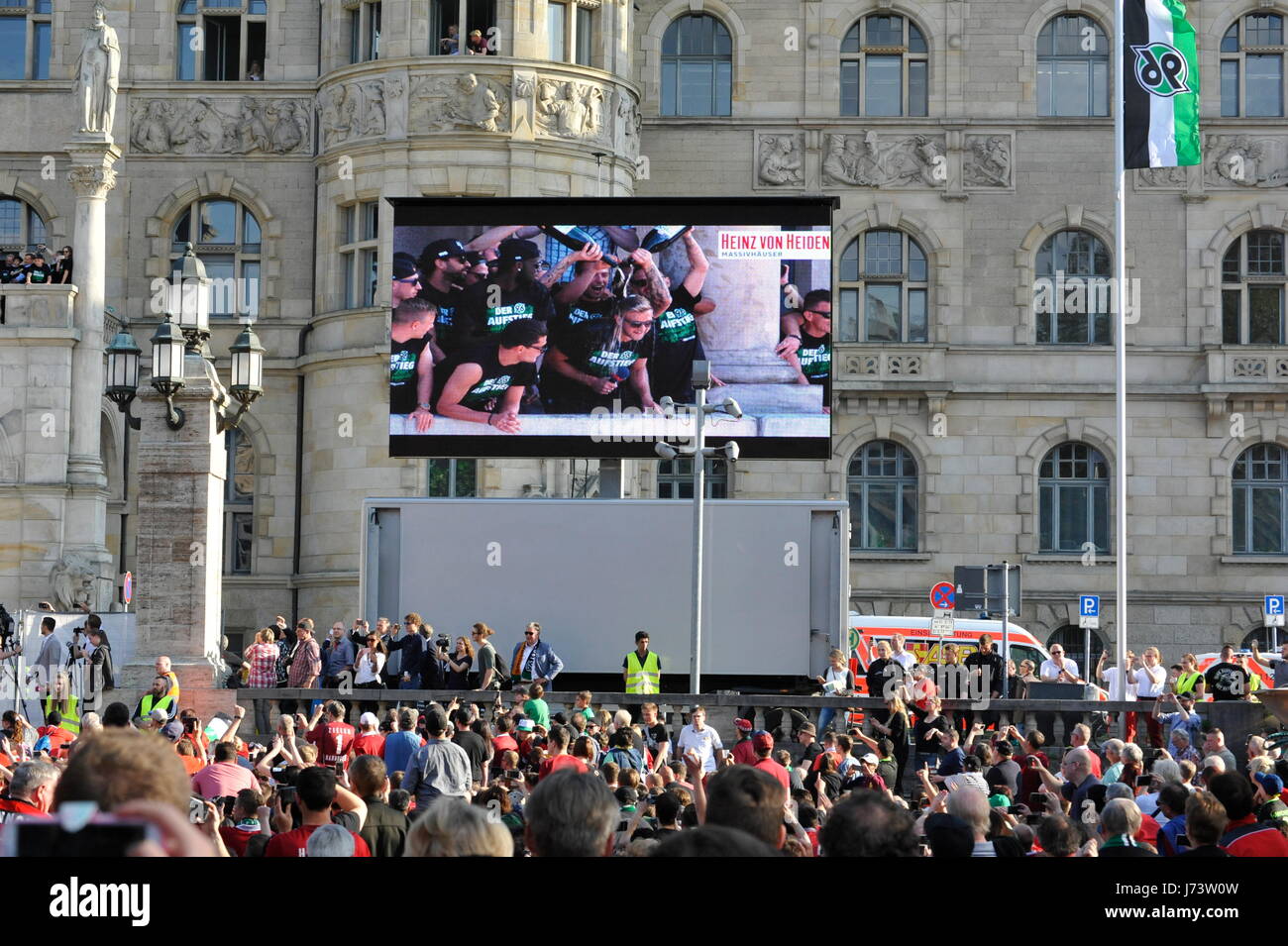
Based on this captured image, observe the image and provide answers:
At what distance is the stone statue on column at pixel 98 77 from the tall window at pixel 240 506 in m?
6.72

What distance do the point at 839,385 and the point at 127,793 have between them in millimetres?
36277

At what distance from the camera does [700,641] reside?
26281 mm

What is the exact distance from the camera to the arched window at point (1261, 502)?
3909cm

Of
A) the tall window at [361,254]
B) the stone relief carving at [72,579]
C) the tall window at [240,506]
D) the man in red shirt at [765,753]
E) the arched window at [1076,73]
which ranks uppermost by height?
the arched window at [1076,73]

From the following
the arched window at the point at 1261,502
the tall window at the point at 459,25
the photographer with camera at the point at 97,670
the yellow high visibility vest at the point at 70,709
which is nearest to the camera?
the yellow high visibility vest at the point at 70,709

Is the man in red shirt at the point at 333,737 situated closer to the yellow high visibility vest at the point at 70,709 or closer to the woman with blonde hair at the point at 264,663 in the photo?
the yellow high visibility vest at the point at 70,709

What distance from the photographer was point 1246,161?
130 feet

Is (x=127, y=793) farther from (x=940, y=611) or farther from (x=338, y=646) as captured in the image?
(x=940, y=611)

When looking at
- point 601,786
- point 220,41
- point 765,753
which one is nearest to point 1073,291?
point 220,41

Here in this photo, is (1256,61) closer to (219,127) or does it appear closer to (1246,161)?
(1246,161)

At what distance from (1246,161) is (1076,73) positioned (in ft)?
12.2

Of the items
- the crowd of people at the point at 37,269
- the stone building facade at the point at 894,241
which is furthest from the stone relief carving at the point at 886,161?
the crowd of people at the point at 37,269

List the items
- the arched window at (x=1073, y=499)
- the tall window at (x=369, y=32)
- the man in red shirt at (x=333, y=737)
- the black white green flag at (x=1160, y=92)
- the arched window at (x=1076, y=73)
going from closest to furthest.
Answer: the man in red shirt at (x=333, y=737) → the black white green flag at (x=1160, y=92) → the tall window at (x=369, y=32) → the arched window at (x=1073, y=499) → the arched window at (x=1076, y=73)

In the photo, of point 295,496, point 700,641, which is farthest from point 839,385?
point 700,641
